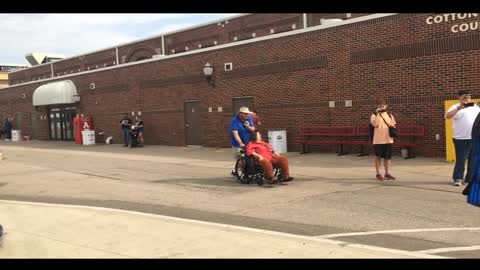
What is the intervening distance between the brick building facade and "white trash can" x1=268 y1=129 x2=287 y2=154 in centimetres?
41

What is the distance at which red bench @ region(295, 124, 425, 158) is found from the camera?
14523 millimetres

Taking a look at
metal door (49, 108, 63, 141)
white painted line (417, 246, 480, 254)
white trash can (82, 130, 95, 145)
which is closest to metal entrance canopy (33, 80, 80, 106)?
metal door (49, 108, 63, 141)

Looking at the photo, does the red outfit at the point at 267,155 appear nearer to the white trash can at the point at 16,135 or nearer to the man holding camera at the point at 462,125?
the man holding camera at the point at 462,125

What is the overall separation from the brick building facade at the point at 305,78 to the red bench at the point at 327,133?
0.98ft

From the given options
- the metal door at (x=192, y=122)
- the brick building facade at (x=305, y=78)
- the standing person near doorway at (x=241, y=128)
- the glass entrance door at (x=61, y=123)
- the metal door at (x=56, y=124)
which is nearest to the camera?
the standing person near doorway at (x=241, y=128)

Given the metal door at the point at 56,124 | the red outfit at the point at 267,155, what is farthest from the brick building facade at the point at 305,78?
the red outfit at the point at 267,155

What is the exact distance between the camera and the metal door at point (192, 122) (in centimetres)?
2234

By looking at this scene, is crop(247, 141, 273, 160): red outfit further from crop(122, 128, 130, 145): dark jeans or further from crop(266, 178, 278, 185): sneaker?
crop(122, 128, 130, 145): dark jeans

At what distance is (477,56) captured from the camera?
13.3m

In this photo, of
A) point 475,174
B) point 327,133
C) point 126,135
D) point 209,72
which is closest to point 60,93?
point 126,135

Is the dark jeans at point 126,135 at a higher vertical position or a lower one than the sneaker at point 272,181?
higher

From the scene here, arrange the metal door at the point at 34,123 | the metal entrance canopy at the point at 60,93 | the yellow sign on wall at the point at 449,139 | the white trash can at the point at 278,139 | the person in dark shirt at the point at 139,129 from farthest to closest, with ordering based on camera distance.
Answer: the metal door at the point at 34,123 → the metal entrance canopy at the point at 60,93 → the person in dark shirt at the point at 139,129 → the white trash can at the point at 278,139 → the yellow sign on wall at the point at 449,139
